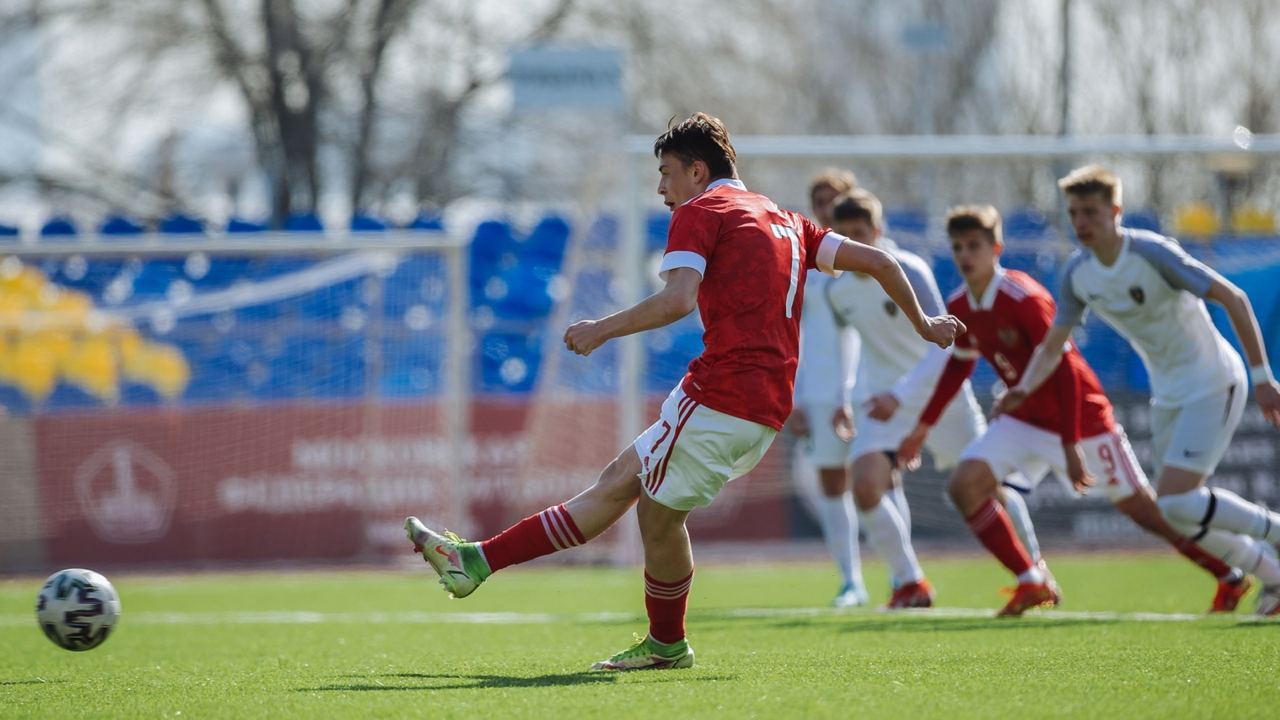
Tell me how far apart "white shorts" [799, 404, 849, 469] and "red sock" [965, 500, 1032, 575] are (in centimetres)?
168

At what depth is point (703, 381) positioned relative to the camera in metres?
5.73

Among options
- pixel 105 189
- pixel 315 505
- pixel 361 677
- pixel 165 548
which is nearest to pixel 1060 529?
pixel 315 505

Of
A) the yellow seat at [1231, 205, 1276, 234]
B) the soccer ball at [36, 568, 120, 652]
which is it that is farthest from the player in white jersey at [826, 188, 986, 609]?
the yellow seat at [1231, 205, 1276, 234]

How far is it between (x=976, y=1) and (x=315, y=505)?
58.5 feet

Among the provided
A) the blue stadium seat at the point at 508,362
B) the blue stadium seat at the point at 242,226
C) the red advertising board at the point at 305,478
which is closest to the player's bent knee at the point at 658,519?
the red advertising board at the point at 305,478

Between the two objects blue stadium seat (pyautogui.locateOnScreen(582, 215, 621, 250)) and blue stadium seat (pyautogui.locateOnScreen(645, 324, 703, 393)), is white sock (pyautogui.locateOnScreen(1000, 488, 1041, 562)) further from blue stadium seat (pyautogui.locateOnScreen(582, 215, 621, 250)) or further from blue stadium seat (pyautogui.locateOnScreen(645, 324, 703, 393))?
blue stadium seat (pyautogui.locateOnScreen(582, 215, 621, 250))

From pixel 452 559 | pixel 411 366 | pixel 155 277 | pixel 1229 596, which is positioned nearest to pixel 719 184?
pixel 452 559

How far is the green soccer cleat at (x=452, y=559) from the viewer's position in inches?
227

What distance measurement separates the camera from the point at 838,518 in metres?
10.1

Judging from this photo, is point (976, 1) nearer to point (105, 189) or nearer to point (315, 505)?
point (105, 189)

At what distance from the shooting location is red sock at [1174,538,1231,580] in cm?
828

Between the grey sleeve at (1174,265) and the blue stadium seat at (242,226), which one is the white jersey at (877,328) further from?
the blue stadium seat at (242,226)

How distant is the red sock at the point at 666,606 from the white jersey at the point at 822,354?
406 cm

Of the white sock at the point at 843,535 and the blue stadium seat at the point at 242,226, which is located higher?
the blue stadium seat at the point at 242,226
